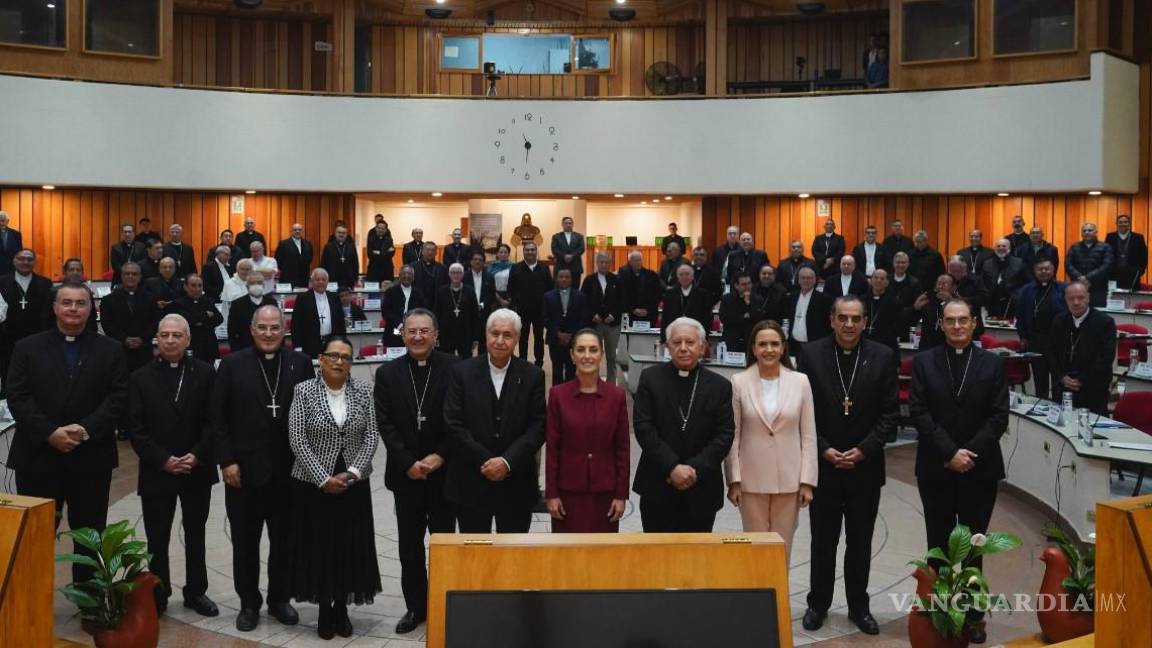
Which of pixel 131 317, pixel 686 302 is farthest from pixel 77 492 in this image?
pixel 686 302

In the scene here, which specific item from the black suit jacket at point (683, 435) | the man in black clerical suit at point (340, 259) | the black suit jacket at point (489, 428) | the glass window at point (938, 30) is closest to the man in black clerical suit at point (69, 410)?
the black suit jacket at point (489, 428)

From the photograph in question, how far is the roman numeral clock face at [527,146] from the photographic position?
16984 millimetres

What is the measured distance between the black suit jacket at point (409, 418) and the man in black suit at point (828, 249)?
34.3 ft

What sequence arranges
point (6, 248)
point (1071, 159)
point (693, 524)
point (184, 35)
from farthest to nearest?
point (184, 35) < point (1071, 159) < point (6, 248) < point (693, 524)

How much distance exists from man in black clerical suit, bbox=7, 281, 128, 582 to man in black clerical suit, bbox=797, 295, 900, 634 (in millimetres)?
3420

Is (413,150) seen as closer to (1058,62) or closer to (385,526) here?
(1058,62)

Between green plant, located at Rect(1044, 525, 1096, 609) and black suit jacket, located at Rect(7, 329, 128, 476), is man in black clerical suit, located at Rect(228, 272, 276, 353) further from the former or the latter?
green plant, located at Rect(1044, 525, 1096, 609)

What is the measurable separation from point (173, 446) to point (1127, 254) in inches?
464

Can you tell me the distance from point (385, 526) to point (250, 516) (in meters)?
1.94

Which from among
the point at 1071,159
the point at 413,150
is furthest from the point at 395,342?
the point at 1071,159

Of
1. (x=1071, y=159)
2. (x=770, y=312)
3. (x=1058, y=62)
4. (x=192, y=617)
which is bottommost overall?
(x=192, y=617)

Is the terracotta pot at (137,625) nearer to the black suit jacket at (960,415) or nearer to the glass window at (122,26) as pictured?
the black suit jacket at (960,415)

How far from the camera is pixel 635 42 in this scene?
1955 cm

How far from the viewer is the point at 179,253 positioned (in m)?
14.2
